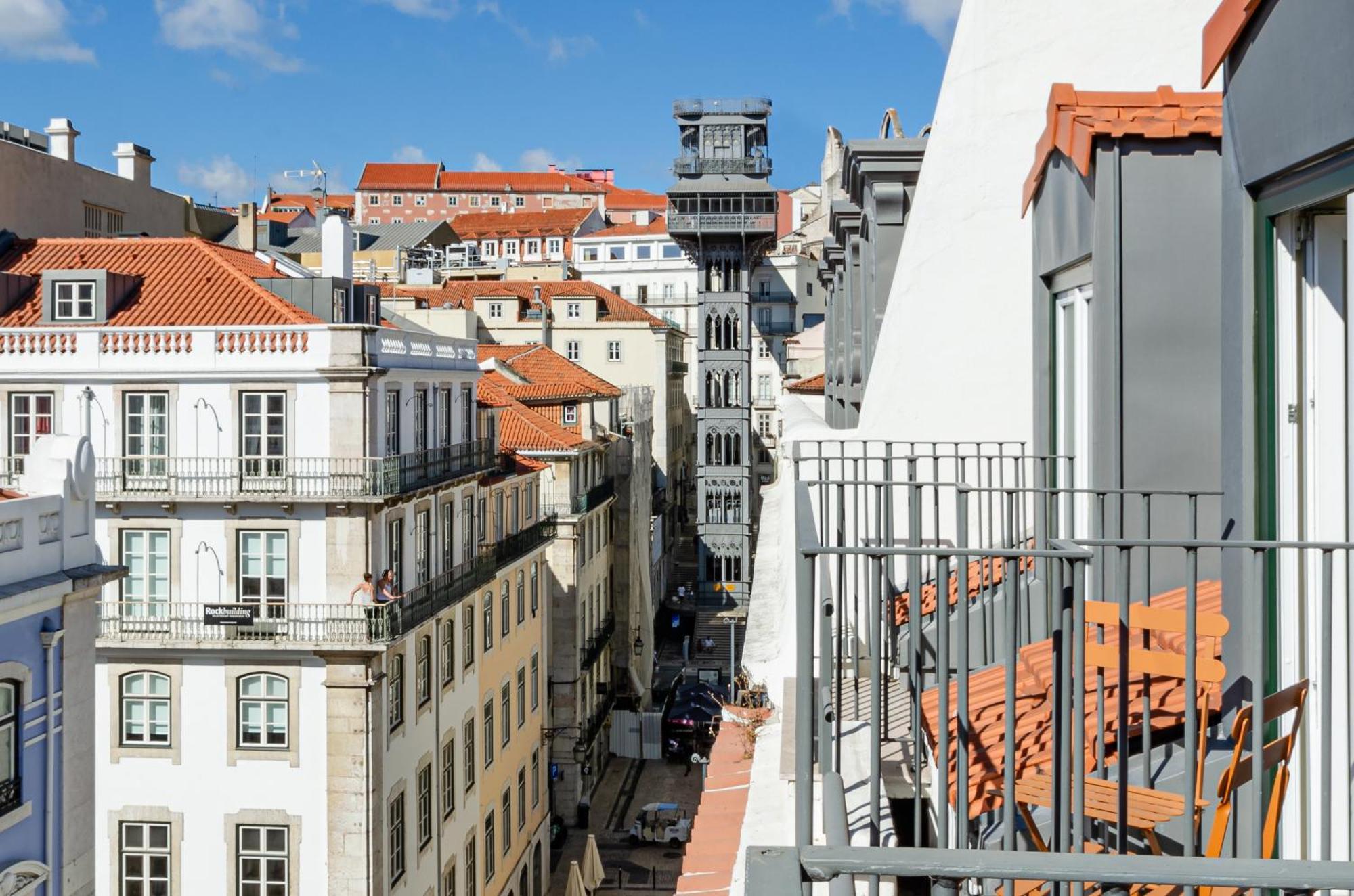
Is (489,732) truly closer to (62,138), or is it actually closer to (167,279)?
(167,279)

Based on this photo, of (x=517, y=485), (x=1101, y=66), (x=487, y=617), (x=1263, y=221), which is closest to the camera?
(x=1263, y=221)

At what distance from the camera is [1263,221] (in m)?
4.29

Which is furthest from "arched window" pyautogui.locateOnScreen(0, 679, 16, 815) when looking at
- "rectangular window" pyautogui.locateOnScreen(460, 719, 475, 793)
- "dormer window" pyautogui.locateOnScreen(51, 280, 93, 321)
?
"rectangular window" pyautogui.locateOnScreen(460, 719, 475, 793)

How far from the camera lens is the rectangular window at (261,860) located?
25.1 m

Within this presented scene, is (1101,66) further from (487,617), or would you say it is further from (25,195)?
(25,195)

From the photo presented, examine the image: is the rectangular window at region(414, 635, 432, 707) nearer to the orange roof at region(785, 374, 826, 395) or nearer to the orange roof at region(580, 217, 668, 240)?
the orange roof at region(785, 374, 826, 395)

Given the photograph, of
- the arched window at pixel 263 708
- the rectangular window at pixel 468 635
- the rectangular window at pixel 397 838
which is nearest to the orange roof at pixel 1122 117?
the arched window at pixel 263 708

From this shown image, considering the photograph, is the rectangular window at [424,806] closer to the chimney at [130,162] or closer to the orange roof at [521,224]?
the chimney at [130,162]

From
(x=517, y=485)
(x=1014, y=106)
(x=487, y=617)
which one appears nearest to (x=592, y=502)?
(x=517, y=485)

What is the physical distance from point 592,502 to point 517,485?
10266 millimetres

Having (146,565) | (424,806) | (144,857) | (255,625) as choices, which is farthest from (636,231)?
(144,857)

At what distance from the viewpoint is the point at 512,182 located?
476ft

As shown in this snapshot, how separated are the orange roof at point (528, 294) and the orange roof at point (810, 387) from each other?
38439 mm

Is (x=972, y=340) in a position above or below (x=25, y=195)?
below
